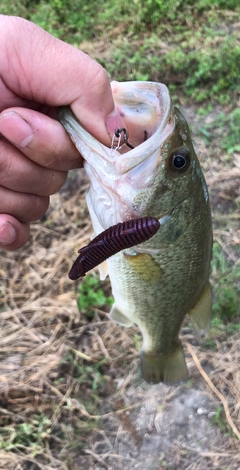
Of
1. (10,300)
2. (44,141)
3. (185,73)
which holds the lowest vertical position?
(10,300)

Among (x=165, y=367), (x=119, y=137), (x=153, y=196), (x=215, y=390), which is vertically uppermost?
(x=119, y=137)

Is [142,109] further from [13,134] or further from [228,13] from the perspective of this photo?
[228,13]

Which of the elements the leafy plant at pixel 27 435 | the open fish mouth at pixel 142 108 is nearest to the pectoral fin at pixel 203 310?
the open fish mouth at pixel 142 108

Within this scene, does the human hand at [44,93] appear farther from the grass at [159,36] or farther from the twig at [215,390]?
the grass at [159,36]

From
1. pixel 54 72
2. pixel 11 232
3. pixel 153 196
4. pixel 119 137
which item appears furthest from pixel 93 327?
pixel 54 72

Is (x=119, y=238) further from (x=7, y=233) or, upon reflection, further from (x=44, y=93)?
(x=7, y=233)

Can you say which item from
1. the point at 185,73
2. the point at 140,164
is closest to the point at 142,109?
the point at 140,164
